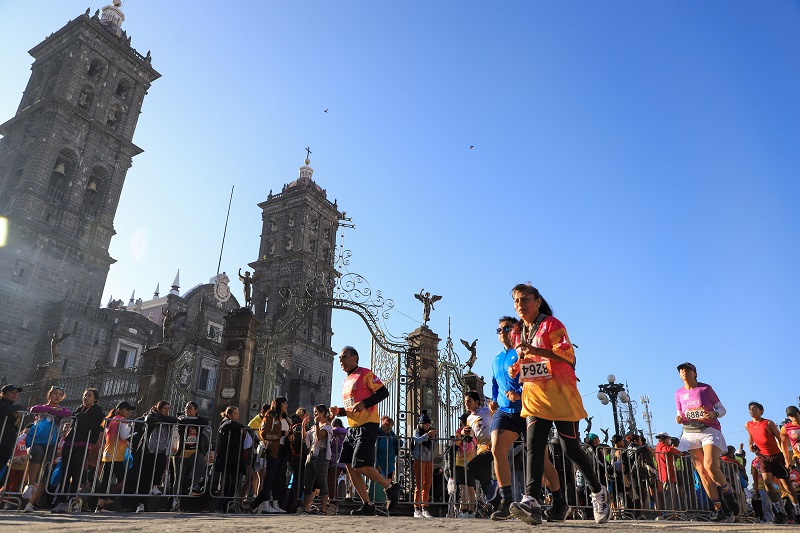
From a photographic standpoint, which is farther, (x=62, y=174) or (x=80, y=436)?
(x=62, y=174)

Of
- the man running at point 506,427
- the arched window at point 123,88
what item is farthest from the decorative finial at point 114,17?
the man running at point 506,427

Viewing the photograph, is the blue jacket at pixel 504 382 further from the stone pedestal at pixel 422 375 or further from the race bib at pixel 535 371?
the stone pedestal at pixel 422 375

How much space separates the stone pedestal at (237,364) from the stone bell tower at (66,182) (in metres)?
20.6

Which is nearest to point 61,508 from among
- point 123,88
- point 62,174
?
point 62,174

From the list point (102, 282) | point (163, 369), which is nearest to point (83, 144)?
point (102, 282)

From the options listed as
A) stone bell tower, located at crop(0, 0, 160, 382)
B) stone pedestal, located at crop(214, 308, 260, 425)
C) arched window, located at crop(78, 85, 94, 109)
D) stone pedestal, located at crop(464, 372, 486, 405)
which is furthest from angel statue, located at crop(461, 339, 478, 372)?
arched window, located at crop(78, 85, 94, 109)

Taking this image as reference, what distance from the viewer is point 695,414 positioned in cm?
650

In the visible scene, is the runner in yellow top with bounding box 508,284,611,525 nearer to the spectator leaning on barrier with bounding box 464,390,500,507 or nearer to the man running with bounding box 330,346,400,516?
the spectator leaning on barrier with bounding box 464,390,500,507

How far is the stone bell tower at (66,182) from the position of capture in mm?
28766

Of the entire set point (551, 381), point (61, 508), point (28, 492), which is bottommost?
point (61, 508)

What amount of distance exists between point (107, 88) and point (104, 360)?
683 inches

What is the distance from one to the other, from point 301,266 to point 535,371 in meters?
41.1

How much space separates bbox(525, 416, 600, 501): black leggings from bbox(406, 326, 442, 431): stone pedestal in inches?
418

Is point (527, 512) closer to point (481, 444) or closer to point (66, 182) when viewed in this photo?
point (481, 444)
